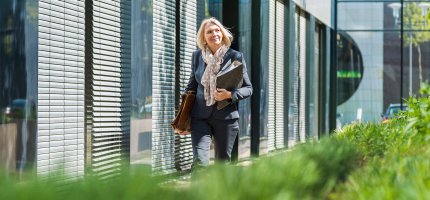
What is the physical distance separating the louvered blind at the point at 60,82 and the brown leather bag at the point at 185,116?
714 mm

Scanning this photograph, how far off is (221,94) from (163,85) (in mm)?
2225

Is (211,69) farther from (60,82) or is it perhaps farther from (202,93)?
(60,82)

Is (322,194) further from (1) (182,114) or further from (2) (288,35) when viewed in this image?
(2) (288,35)

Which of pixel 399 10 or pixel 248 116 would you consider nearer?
pixel 248 116

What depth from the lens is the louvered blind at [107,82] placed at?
5.65 metres

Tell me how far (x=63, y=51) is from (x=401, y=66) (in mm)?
13896

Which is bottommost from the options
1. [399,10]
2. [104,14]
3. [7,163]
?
[7,163]

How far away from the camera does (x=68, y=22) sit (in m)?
5.24

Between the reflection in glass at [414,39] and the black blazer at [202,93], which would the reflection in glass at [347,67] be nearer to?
the reflection in glass at [414,39]

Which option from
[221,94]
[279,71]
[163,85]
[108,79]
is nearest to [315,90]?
[279,71]

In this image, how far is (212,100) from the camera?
522 cm

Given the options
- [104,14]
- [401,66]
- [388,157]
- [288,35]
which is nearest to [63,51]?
[104,14]

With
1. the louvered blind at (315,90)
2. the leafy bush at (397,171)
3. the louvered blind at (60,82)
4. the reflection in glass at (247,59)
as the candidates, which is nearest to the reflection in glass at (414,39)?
the louvered blind at (315,90)

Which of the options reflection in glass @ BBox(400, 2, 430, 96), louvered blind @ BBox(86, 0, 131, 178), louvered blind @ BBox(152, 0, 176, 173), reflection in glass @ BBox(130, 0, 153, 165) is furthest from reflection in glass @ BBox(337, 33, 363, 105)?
louvered blind @ BBox(86, 0, 131, 178)
